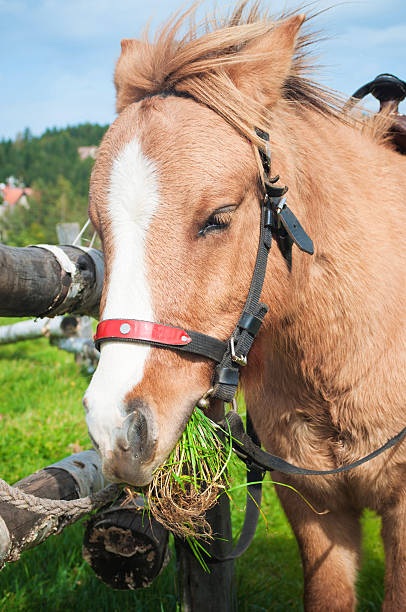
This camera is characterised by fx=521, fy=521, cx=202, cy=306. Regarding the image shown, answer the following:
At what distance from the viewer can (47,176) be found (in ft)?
261

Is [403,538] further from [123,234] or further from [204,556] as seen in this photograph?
[123,234]

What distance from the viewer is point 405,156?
2438 mm

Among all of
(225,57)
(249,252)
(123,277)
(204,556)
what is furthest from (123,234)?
(204,556)

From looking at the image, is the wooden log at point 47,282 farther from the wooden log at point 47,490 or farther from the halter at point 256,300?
the wooden log at point 47,490

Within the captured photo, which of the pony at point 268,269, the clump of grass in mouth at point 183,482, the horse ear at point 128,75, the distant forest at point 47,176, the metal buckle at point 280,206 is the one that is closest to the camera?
the pony at point 268,269

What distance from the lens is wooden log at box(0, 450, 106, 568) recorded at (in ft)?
5.30

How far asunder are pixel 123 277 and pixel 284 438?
3.78 ft

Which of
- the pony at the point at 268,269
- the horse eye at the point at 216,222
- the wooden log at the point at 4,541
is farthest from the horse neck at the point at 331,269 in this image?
the wooden log at the point at 4,541

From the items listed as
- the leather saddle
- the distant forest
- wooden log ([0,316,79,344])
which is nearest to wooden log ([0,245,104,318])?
the leather saddle

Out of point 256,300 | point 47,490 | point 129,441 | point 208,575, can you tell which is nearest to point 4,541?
point 47,490

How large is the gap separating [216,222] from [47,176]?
83.8 m

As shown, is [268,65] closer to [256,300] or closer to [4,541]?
[256,300]

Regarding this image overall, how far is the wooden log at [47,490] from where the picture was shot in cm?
162

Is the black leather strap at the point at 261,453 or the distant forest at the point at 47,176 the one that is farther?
the distant forest at the point at 47,176
